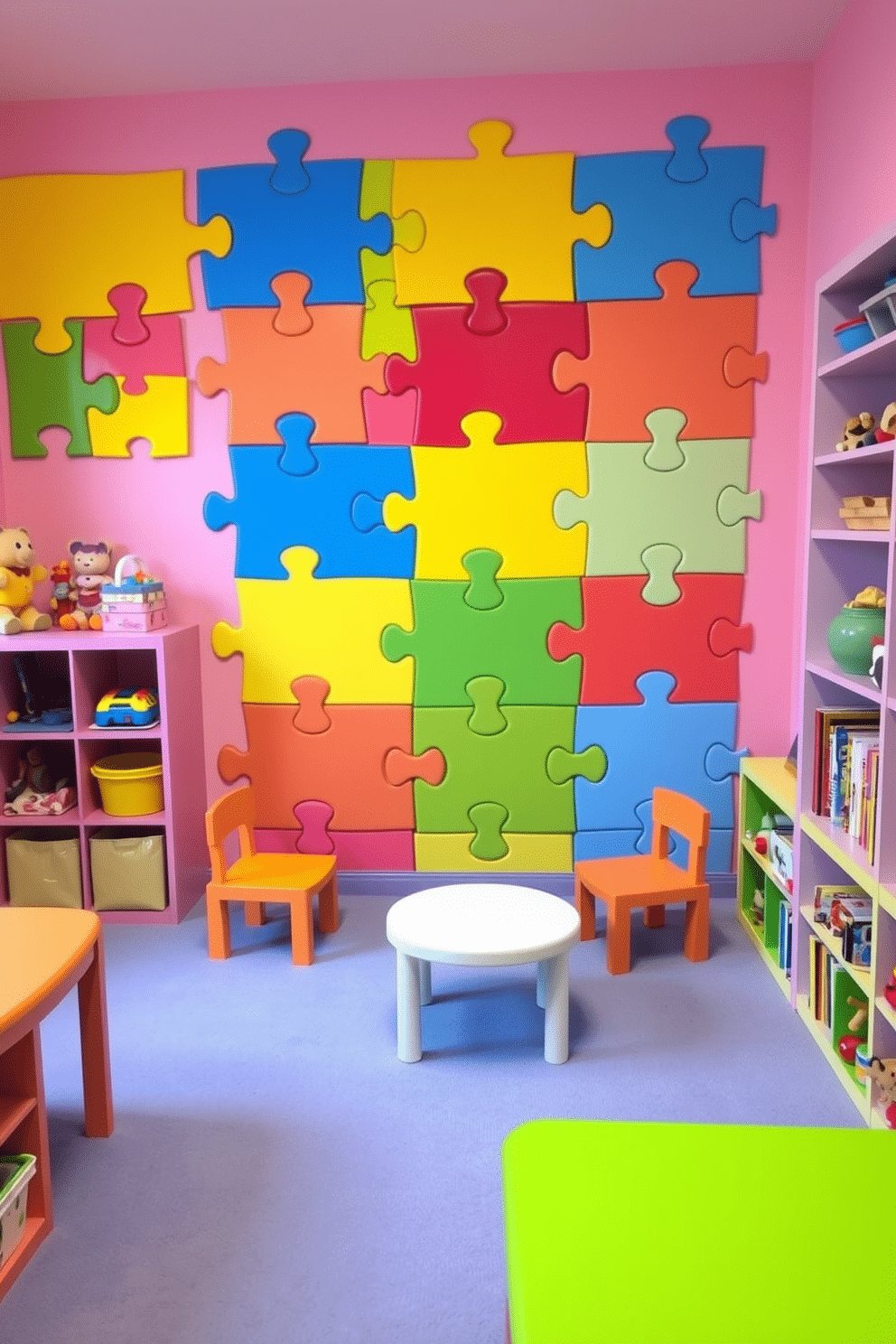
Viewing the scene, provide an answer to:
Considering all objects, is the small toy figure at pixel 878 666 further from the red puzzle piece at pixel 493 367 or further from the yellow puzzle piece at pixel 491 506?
the red puzzle piece at pixel 493 367

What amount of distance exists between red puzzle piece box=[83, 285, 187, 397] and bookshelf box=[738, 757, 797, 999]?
2.46 m

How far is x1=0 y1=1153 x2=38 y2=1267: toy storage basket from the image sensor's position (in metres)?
1.99

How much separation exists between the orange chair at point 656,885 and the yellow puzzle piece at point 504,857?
32cm

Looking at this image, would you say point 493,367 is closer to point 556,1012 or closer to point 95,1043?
point 556,1012

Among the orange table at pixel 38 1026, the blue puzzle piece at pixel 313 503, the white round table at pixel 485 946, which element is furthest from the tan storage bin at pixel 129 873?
the orange table at pixel 38 1026

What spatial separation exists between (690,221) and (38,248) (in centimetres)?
229

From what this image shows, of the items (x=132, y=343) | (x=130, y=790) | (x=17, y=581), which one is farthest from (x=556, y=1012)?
(x=132, y=343)

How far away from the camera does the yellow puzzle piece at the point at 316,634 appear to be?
154 inches

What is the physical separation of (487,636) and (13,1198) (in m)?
2.38

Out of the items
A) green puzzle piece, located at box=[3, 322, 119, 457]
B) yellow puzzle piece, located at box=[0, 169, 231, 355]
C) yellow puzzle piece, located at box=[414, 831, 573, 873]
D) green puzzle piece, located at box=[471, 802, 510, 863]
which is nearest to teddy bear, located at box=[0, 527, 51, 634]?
green puzzle piece, located at box=[3, 322, 119, 457]

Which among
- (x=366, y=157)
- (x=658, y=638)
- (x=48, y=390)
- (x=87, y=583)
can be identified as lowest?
(x=658, y=638)

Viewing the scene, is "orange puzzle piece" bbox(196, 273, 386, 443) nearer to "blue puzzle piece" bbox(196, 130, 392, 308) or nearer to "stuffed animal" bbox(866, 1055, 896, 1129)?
"blue puzzle piece" bbox(196, 130, 392, 308)

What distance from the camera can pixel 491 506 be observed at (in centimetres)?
384

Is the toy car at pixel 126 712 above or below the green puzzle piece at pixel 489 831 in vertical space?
above
